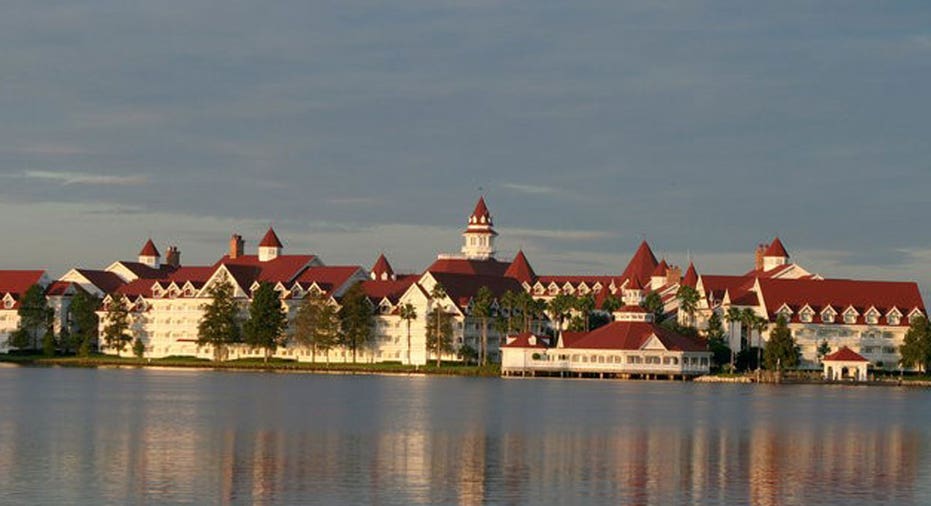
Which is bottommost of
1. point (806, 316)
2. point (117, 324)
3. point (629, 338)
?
point (629, 338)

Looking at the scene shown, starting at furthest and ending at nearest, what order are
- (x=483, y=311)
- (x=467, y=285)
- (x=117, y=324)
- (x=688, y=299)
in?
(x=117, y=324)
(x=467, y=285)
(x=483, y=311)
(x=688, y=299)

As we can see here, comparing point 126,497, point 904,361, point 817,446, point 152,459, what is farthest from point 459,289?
point 126,497

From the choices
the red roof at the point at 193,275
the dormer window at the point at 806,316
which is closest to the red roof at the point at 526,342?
the dormer window at the point at 806,316

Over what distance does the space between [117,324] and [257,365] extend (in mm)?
16549

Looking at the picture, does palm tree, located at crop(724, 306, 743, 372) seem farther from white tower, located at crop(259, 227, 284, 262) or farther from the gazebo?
white tower, located at crop(259, 227, 284, 262)

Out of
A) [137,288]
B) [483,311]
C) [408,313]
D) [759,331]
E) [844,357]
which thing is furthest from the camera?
[137,288]

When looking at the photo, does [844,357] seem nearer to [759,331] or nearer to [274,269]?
[759,331]

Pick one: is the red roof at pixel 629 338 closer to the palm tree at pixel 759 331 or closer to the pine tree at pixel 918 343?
the palm tree at pixel 759 331

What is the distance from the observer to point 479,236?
594ft

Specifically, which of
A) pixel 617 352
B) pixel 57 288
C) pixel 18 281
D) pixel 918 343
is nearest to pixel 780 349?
pixel 918 343

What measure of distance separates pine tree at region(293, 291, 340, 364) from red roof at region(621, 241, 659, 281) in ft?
122

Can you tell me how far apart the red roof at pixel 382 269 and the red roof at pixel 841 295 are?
43.3m

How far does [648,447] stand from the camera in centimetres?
6444

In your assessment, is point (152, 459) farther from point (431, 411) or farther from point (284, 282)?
point (284, 282)
